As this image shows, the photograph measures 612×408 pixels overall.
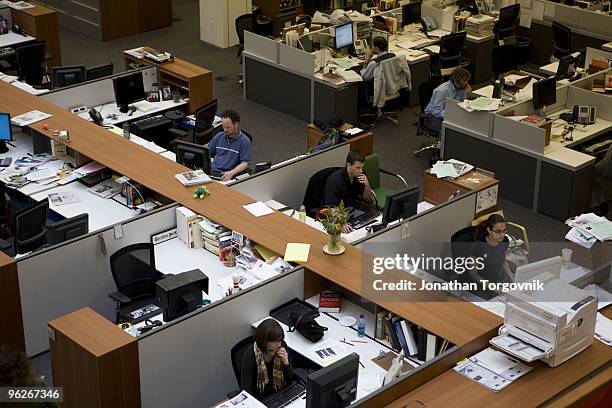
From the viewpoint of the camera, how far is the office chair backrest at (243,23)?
40.8 ft

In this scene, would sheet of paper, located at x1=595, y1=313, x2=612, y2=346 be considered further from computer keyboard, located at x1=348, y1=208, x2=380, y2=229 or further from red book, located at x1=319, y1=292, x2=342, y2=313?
computer keyboard, located at x1=348, y1=208, x2=380, y2=229

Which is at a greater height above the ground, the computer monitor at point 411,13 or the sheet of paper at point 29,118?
the computer monitor at point 411,13

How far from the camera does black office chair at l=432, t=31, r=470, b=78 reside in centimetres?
1145

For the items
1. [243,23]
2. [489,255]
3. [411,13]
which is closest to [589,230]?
[489,255]

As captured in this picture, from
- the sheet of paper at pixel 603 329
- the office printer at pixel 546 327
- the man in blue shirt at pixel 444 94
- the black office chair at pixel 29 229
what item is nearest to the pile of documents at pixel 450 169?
the man in blue shirt at pixel 444 94

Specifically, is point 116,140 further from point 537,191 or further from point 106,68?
point 537,191

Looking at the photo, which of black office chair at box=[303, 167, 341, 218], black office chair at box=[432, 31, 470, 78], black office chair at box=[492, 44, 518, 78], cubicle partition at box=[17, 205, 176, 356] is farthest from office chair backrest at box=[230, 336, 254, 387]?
black office chair at box=[492, 44, 518, 78]

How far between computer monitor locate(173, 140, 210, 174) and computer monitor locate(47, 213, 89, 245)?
1332 mm

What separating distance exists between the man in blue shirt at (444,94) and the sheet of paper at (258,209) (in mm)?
3355

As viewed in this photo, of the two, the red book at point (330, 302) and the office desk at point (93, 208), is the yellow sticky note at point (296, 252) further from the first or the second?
the office desk at point (93, 208)

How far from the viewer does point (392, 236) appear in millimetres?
7121

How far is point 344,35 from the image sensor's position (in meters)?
11.5

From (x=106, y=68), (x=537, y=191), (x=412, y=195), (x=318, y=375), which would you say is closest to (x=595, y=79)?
(x=537, y=191)

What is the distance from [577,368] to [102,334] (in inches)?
107
